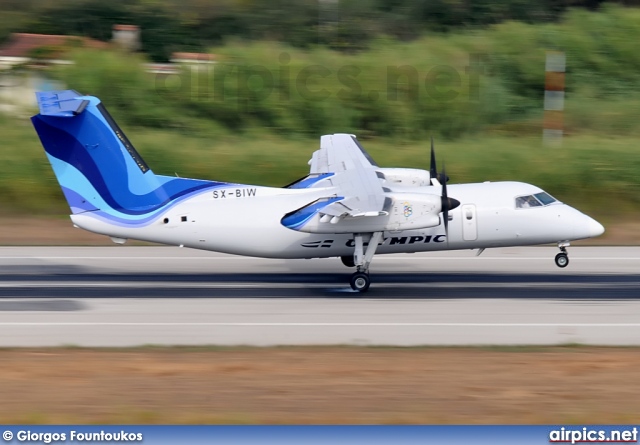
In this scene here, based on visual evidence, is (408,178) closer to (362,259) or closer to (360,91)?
(362,259)

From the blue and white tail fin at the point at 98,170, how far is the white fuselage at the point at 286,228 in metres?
0.26

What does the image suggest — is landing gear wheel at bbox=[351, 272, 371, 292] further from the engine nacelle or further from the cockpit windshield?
the cockpit windshield

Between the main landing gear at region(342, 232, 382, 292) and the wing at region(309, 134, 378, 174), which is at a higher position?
the wing at region(309, 134, 378, 174)

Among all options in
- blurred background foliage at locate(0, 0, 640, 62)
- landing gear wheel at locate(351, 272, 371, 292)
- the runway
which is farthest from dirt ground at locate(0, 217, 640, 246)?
blurred background foliage at locate(0, 0, 640, 62)

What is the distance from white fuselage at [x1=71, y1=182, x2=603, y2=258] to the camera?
18.2 m

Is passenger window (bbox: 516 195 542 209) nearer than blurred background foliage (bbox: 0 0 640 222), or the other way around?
passenger window (bbox: 516 195 542 209)

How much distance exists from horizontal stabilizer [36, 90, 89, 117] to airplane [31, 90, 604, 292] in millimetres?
21

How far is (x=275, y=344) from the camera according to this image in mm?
14398

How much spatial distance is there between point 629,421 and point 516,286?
28.0 ft

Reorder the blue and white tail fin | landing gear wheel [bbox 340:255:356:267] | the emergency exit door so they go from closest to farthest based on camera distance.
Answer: the blue and white tail fin
the emergency exit door
landing gear wheel [bbox 340:255:356:267]

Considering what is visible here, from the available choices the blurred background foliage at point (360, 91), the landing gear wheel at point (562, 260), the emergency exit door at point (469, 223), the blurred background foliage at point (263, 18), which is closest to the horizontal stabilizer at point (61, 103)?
the emergency exit door at point (469, 223)

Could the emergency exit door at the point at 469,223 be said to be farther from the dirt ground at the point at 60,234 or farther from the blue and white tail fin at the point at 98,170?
the dirt ground at the point at 60,234

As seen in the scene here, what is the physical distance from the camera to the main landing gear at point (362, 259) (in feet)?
58.4

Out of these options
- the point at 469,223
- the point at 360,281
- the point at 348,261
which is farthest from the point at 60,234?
the point at 469,223
